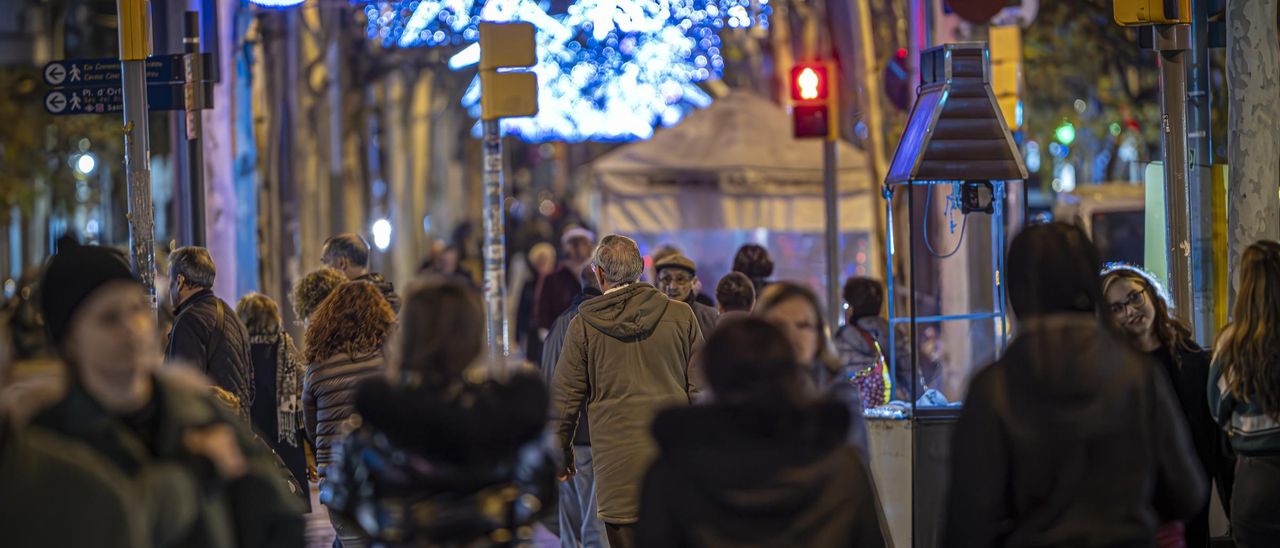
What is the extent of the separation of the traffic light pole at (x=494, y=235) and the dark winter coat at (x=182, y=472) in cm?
779

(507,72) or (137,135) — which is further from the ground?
(507,72)

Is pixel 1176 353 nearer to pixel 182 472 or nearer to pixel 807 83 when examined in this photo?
pixel 182 472

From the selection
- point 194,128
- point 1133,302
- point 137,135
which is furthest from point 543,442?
point 194,128

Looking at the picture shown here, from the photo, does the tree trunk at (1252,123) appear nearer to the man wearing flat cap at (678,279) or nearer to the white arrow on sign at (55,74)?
the man wearing flat cap at (678,279)

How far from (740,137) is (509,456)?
18.3m

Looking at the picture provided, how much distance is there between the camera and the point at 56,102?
12.5m

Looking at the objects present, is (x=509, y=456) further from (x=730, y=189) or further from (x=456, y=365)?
(x=730, y=189)

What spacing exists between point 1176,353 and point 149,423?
501 centimetres

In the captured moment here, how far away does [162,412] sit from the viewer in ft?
14.4

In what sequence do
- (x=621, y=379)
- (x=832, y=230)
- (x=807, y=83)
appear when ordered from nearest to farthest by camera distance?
(x=621, y=379), (x=832, y=230), (x=807, y=83)

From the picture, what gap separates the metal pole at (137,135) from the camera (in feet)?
33.6

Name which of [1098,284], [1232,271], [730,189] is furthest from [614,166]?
[1098,284]

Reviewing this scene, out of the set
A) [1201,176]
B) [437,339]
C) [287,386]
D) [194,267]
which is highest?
[1201,176]

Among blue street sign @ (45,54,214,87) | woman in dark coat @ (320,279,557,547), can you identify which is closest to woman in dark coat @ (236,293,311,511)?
blue street sign @ (45,54,214,87)
